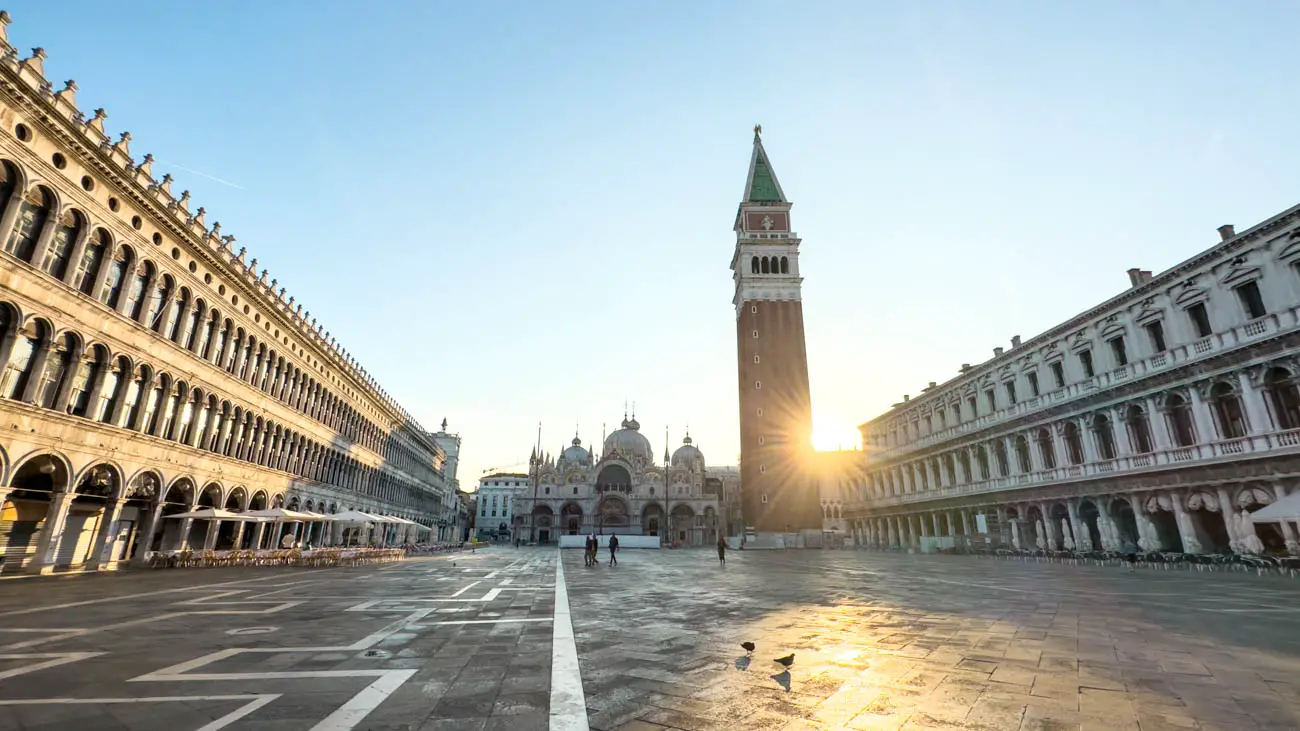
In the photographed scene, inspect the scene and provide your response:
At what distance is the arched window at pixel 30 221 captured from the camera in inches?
634

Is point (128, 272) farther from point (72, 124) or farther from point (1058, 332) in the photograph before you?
point (1058, 332)

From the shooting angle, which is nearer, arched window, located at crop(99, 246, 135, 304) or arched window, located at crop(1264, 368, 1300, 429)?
arched window, located at crop(99, 246, 135, 304)

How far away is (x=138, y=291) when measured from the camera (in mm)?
21172

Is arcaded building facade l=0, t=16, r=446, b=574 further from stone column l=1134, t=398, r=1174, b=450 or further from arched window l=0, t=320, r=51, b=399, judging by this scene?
stone column l=1134, t=398, r=1174, b=450

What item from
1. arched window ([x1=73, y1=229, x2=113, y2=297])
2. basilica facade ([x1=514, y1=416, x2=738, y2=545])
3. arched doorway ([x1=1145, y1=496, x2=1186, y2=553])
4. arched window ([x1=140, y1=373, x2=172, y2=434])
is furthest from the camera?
basilica facade ([x1=514, y1=416, x2=738, y2=545])

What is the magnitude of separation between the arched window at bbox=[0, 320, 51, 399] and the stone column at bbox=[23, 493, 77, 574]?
3727 mm

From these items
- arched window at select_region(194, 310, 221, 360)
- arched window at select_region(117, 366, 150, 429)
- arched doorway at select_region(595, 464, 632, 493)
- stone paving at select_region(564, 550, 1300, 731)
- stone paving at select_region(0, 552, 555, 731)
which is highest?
arched window at select_region(194, 310, 221, 360)

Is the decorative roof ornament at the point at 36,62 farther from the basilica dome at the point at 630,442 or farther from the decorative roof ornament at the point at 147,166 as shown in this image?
the basilica dome at the point at 630,442

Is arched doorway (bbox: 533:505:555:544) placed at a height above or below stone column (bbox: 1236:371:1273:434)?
below

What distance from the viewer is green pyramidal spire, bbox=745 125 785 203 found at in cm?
6359

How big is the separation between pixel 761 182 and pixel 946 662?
64.7 meters

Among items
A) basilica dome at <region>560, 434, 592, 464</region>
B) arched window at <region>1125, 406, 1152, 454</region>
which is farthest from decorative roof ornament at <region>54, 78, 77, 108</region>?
basilica dome at <region>560, 434, 592, 464</region>

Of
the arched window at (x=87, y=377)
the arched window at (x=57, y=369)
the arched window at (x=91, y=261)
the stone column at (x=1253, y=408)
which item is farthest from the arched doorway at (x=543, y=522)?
the stone column at (x=1253, y=408)

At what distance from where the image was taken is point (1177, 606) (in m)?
10.8
